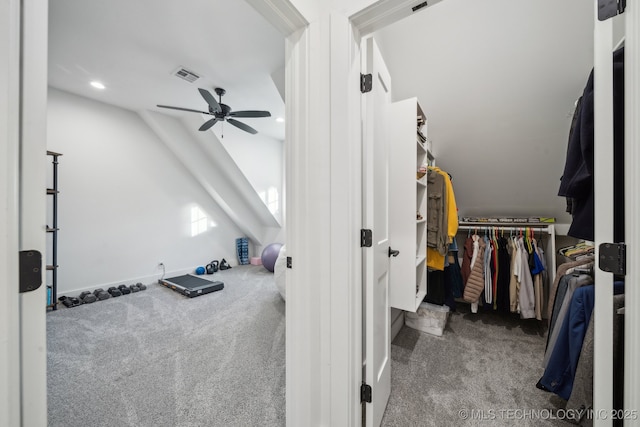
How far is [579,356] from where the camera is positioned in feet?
4.02

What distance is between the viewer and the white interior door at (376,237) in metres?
1.24

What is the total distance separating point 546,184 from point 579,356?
1.96 metres

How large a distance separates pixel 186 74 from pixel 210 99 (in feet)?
A: 1.76

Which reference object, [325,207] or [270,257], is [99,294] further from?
[325,207]

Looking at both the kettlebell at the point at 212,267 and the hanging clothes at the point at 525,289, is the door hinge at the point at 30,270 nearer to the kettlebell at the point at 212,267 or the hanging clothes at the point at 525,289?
the hanging clothes at the point at 525,289

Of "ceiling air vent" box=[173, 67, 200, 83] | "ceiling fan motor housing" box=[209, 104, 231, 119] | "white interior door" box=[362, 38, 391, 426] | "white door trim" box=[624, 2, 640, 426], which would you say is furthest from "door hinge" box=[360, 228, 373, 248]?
"ceiling air vent" box=[173, 67, 200, 83]

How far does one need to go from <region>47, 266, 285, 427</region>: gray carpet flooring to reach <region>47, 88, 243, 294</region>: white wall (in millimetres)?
720

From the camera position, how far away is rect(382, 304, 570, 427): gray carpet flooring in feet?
4.83

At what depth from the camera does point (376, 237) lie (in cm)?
129

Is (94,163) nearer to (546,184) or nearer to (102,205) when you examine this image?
(102,205)

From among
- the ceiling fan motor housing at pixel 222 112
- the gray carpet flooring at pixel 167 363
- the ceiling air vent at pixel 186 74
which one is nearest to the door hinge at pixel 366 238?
the gray carpet flooring at pixel 167 363

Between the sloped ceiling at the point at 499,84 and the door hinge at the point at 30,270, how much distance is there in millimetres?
2364

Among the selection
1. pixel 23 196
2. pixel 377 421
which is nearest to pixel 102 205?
pixel 23 196

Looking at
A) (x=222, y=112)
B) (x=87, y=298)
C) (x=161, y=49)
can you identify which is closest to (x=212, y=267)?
(x=87, y=298)
